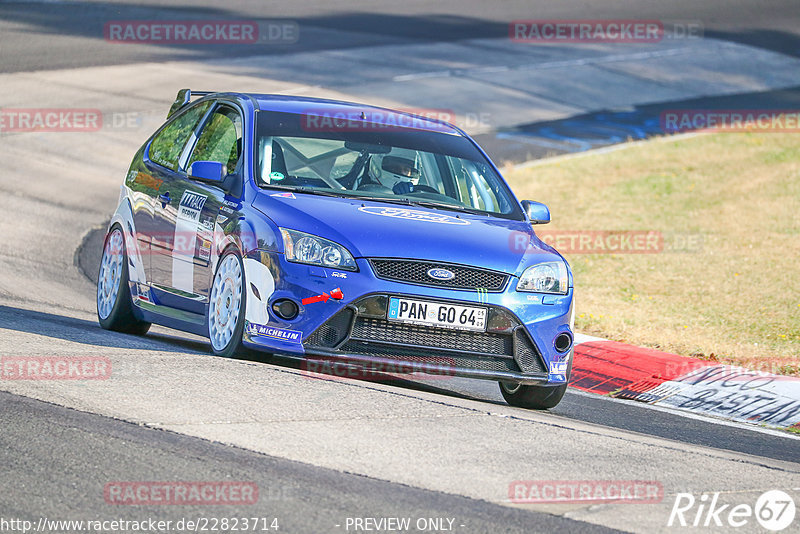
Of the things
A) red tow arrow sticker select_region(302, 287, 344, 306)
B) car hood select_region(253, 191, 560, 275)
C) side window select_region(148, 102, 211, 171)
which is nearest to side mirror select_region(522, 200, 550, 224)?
car hood select_region(253, 191, 560, 275)

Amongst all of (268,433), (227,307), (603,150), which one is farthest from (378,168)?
(603,150)

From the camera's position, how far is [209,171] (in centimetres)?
805

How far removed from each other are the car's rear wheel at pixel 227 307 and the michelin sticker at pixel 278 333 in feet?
0.55

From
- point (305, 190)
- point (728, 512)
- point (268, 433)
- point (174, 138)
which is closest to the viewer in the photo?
point (728, 512)

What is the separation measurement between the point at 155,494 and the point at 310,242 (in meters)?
2.64

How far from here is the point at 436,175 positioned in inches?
341

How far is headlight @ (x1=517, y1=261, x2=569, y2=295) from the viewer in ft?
24.7

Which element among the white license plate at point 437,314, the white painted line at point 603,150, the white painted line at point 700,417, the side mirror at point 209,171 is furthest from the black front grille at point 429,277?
the white painted line at point 603,150

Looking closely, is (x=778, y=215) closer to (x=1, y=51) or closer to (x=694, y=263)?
(x=694, y=263)

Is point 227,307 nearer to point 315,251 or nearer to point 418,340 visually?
point 315,251

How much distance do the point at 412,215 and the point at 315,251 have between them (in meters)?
0.79

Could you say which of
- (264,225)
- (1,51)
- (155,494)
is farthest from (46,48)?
(155,494)

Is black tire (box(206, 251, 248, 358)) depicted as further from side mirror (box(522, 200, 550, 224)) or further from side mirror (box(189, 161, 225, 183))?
side mirror (box(522, 200, 550, 224))

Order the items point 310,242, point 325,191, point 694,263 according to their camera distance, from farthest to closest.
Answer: point 694,263
point 325,191
point 310,242
